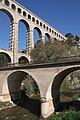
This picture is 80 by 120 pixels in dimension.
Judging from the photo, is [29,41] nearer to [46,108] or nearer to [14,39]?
[14,39]

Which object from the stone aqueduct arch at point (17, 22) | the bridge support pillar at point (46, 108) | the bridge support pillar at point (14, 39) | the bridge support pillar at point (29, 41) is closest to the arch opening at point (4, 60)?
the stone aqueduct arch at point (17, 22)

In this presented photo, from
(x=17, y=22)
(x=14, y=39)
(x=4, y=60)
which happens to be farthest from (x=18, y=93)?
(x=4, y=60)

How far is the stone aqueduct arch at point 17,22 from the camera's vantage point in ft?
175

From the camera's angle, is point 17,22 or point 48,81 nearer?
point 48,81

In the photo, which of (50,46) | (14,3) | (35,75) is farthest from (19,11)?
(35,75)

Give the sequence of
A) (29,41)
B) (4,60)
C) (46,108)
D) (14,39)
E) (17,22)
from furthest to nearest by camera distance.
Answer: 1. (4,60)
2. (29,41)
3. (17,22)
4. (14,39)
5. (46,108)

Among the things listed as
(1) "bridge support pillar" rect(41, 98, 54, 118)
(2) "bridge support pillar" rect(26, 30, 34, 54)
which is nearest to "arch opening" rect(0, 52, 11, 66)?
(2) "bridge support pillar" rect(26, 30, 34, 54)

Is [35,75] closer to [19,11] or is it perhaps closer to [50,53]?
[50,53]

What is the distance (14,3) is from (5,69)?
27.5 m

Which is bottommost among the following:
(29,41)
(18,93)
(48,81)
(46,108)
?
(46,108)

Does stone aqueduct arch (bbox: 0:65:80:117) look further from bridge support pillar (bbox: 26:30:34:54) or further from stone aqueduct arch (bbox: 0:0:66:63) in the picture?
bridge support pillar (bbox: 26:30:34:54)

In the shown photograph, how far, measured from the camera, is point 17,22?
5581 centimetres

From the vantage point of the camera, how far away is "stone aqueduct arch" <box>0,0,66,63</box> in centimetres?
5338

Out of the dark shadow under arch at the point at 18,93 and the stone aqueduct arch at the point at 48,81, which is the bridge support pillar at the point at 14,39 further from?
the stone aqueduct arch at the point at 48,81
